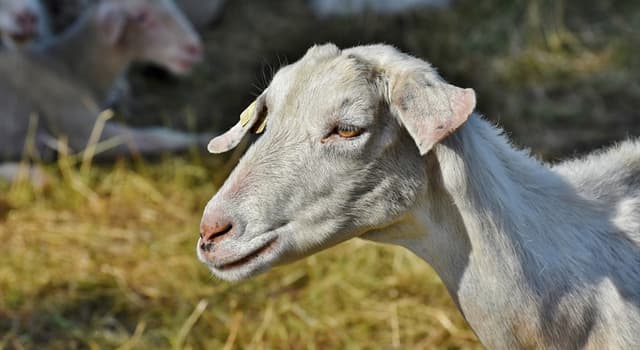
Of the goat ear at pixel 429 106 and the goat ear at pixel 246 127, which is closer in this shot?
the goat ear at pixel 429 106

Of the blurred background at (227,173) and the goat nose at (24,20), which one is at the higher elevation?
the goat nose at (24,20)

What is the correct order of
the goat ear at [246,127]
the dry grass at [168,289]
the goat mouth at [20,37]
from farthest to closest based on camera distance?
the goat mouth at [20,37]
the dry grass at [168,289]
the goat ear at [246,127]

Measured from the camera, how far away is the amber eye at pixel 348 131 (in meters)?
2.23

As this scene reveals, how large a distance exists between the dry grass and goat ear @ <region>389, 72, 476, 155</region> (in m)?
1.58

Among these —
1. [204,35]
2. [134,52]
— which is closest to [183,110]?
[134,52]

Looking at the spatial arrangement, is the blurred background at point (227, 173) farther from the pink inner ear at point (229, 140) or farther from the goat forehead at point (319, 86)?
the goat forehead at point (319, 86)

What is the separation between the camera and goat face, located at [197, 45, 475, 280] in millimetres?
2238

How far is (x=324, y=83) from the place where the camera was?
2262 mm

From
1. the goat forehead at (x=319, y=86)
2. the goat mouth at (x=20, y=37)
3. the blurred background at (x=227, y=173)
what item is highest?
the goat forehead at (x=319, y=86)

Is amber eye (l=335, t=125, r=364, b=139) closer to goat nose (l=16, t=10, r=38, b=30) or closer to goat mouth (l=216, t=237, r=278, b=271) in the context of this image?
goat mouth (l=216, t=237, r=278, b=271)

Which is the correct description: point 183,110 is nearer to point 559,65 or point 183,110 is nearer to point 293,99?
point 559,65

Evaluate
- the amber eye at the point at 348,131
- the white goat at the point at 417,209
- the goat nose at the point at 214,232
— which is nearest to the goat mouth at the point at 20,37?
the white goat at the point at 417,209

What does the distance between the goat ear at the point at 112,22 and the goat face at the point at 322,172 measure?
3.31m

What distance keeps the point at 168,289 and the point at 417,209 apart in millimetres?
2029
